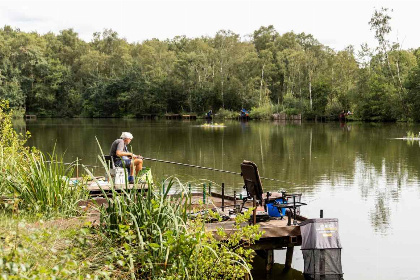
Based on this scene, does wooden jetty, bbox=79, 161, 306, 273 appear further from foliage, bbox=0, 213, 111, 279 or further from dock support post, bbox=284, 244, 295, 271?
foliage, bbox=0, 213, 111, 279

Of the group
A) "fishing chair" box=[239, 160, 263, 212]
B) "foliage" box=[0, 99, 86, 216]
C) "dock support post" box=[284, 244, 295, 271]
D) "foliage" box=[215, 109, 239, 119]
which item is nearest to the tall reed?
"foliage" box=[0, 99, 86, 216]

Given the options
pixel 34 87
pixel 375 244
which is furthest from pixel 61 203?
pixel 34 87

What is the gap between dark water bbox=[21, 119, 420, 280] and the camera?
1010cm

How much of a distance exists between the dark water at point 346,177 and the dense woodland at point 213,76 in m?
26.6

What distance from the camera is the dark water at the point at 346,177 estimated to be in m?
10.1

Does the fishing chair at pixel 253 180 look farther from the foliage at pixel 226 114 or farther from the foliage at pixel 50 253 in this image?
the foliage at pixel 226 114

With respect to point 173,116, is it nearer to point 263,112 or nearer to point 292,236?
point 263,112

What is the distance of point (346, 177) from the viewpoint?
19172 mm

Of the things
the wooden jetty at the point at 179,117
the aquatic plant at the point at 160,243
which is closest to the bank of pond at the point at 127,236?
the aquatic plant at the point at 160,243

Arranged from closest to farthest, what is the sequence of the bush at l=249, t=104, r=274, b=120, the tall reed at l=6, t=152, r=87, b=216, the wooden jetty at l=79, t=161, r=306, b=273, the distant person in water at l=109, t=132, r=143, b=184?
the tall reed at l=6, t=152, r=87, b=216, the wooden jetty at l=79, t=161, r=306, b=273, the distant person in water at l=109, t=132, r=143, b=184, the bush at l=249, t=104, r=274, b=120

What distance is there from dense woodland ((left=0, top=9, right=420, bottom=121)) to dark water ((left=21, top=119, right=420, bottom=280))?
26583mm

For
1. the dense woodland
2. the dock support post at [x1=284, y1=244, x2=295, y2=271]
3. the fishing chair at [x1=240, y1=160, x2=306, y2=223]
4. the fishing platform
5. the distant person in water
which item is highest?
the dense woodland

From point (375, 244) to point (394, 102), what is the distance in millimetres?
49681

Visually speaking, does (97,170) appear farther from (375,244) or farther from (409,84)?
(409,84)
